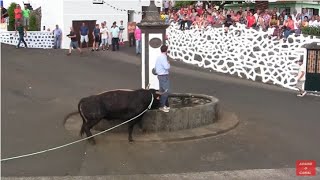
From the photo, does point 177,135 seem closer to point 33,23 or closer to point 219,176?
point 219,176

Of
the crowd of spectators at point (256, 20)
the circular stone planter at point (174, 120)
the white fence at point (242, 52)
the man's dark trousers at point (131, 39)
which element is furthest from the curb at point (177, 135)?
the man's dark trousers at point (131, 39)

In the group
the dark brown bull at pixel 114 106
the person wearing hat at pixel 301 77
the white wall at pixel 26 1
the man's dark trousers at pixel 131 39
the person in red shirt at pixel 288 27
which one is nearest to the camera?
the dark brown bull at pixel 114 106

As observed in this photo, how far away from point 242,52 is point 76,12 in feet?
35.8

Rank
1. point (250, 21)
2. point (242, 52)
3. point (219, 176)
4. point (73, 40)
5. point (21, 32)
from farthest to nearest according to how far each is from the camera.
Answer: point (21, 32)
point (73, 40)
point (250, 21)
point (242, 52)
point (219, 176)

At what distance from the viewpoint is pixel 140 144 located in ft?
34.6

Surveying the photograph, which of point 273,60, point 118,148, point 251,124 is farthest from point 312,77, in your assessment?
point 118,148

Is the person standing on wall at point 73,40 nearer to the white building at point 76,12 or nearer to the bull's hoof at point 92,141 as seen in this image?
the white building at point 76,12

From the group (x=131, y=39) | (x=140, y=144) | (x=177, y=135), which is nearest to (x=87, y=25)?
(x=131, y=39)

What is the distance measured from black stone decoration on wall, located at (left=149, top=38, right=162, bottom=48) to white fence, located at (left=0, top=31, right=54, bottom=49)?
16.0 m

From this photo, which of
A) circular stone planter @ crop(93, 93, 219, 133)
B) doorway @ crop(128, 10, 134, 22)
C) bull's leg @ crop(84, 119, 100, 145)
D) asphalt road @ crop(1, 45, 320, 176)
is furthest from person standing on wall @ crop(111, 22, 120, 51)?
bull's leg @ crop(84, 119, 100, 145)

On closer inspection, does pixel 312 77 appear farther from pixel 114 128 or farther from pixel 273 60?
pixel 114 128

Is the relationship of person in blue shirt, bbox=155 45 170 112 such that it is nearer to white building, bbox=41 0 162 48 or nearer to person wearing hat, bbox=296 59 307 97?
A: person wearing hat, bbox=296 59 307 97

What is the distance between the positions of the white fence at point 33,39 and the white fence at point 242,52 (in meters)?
6.74

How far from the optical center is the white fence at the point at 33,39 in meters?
27.0
